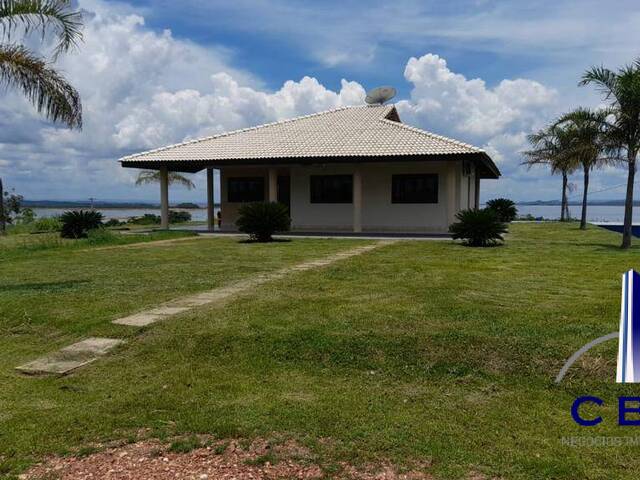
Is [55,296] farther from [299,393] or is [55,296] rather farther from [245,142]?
[245,142]

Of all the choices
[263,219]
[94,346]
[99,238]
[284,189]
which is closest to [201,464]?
[94,346]

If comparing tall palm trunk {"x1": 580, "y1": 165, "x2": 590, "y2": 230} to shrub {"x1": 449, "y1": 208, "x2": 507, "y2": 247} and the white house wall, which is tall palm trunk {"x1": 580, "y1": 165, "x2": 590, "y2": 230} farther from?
shrub {"x1": 449, "y1": 208, "x2": 507, "y2": 247}

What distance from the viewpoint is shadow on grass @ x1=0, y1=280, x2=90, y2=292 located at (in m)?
8.71

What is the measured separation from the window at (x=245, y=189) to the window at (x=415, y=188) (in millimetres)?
6505

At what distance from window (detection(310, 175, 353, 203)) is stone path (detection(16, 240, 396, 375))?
12.9m

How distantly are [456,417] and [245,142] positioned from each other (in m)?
21.8

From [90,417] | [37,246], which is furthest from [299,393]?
[37,246]

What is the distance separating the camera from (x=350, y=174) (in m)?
23.0

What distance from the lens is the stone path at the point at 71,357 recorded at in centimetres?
515

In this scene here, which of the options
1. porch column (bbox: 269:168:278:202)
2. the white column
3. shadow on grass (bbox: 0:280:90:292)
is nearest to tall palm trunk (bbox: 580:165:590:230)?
the white column

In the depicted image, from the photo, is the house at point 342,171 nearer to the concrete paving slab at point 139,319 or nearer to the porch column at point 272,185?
the porch column at point 272,185

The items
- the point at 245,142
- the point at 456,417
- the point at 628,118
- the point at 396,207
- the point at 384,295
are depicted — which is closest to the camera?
the point at 456,417

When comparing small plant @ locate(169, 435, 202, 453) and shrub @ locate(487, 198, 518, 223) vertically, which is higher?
shrub @ locate(487, 198, 518, 223)

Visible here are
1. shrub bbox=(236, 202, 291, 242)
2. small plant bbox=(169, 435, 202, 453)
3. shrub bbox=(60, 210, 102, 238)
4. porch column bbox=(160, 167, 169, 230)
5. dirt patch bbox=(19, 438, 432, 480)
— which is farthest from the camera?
porch column bbox=(160, 167, 169, 230)
